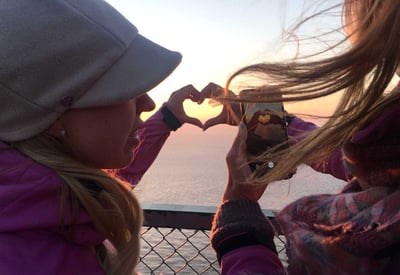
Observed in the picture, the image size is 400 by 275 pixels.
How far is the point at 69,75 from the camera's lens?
3.18 ft

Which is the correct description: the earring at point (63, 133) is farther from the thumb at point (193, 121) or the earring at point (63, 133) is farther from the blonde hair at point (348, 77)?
the thumb at point (193, 121)

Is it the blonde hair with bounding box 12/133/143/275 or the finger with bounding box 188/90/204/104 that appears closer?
the blonde hair with bounding box 12/133/143/275

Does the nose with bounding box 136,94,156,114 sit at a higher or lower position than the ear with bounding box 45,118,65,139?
higher

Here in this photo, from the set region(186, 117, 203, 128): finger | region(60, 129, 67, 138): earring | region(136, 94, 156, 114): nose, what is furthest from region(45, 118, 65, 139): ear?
region(186, 117, 203, 128): finger

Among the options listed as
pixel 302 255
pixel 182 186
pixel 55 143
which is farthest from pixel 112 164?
pixel 182 186

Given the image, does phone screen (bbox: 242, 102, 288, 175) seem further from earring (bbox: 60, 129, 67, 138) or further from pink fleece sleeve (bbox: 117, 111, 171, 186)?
pink fleece sleeve (bbox: 117, 111, 171, 186)

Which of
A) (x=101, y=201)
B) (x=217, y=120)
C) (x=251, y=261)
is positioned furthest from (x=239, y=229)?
(x=217, y=120)

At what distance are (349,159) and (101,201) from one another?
54 cm

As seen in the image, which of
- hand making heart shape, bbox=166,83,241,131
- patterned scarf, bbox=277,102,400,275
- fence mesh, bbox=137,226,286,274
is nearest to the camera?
patterned scarf, bbox=277,102,400,275

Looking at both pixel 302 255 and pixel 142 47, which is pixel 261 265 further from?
pixel 142 47

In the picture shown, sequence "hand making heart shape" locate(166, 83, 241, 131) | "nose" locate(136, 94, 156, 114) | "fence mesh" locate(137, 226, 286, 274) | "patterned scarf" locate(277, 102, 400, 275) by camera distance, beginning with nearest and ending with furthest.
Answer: "patterned scarf" locate(277, 102, 400, 275), "nose" locate(136, 94, 156, 114), "hand making heart shape" locate(166, 83, 241, 131), "fence mesh" locate(137, 226, 286, 274)

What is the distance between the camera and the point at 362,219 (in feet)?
2.52

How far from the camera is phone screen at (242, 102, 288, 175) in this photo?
3.27 feet

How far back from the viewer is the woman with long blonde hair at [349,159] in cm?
74
